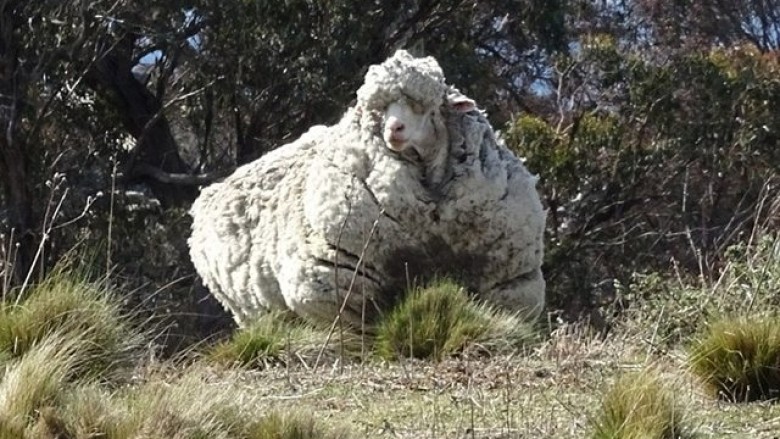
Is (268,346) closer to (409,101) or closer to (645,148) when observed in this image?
(409,101)

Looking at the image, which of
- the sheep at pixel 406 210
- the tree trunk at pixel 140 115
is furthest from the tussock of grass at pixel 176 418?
the tree trunk at pixel 140 115

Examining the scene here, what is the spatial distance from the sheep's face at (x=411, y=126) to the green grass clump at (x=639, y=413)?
3421mm

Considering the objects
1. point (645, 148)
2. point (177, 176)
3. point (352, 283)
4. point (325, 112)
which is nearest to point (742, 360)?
point (352, 283)

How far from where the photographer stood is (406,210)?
8758 mm

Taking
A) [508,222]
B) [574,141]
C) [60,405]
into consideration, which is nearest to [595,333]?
[508,222]

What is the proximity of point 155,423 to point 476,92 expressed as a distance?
1555 cm

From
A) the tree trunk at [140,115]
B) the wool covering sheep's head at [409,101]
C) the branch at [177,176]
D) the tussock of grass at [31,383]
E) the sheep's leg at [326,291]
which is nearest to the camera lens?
the tussock of grass at [31,383]

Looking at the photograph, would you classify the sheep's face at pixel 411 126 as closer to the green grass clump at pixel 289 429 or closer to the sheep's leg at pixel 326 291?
the sheep's leg at pixel 326 291

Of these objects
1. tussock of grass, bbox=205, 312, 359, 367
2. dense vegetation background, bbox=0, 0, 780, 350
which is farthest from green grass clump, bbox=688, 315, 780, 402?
dense vegetation background, bbox=0, 0, 780, 350

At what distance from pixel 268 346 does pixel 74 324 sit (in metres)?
1.39

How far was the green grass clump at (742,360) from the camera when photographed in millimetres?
6270

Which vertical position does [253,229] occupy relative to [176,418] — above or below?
above

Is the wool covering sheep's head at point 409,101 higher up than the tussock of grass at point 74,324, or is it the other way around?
the wool covering sheep's head at point 409,101

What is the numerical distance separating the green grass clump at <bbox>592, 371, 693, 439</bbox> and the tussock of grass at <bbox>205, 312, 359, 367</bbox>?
2.47 metres
